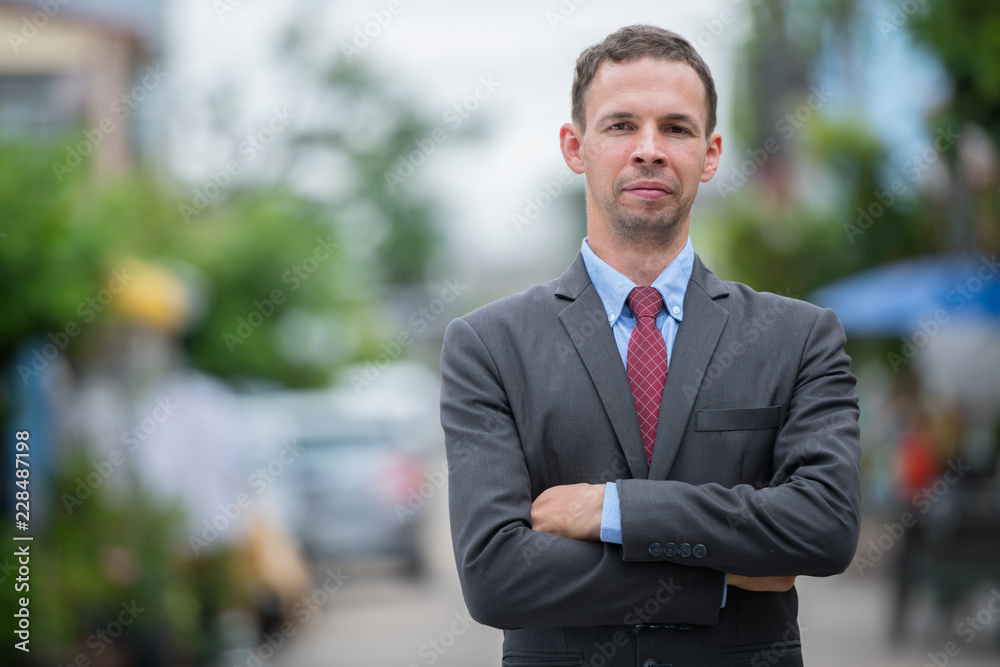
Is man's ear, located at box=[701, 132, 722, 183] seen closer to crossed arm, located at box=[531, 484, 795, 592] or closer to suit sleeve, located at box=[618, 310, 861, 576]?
suit sleeve, located at box=[618, 310, 861, 576]

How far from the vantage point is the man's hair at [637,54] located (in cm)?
263

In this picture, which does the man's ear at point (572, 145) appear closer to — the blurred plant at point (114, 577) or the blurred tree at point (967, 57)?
the blurred plant at point (114, 577)

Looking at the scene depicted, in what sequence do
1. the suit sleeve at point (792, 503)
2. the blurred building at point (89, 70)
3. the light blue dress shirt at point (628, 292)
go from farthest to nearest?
the blurred building at point (89, 70) → the light blue dress shirt at point (628, 292) → the suit sleeve at point (792, 503)

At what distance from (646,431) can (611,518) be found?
228mm

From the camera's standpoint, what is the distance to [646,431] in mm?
2584

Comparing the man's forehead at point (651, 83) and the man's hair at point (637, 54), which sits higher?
the man's hair at point (637, 54)

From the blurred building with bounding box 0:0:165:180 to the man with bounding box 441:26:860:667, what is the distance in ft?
53.6

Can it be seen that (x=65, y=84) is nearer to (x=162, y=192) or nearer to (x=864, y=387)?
(x=162, y=192)

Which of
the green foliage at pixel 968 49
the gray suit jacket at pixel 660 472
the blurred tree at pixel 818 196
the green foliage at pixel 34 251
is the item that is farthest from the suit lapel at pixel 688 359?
the blurred tree at pixel 818 196

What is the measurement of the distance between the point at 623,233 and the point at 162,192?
10890 mm

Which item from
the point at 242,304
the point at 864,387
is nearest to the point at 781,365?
the point at 242,304

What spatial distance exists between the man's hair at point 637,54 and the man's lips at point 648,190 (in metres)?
0.20

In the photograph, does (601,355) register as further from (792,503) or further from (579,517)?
(792,503)

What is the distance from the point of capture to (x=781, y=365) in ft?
8.56
